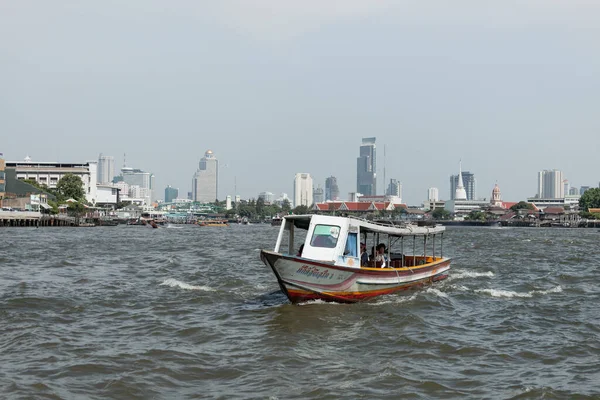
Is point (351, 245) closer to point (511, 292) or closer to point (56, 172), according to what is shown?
point (511, 292)

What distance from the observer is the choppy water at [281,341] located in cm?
1279

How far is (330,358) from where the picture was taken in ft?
49.3

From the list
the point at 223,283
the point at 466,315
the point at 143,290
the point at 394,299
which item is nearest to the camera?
the point at 466,315

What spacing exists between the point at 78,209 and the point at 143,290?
10926cm

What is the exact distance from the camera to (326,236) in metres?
21.8

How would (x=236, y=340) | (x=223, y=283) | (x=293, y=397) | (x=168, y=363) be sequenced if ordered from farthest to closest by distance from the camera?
(x=223, y=283) → (x=236, y=340) → (x=168, y=363) → (x=293, y=397)

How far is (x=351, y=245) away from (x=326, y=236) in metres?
0.92

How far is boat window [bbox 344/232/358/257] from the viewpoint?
21.9 meters

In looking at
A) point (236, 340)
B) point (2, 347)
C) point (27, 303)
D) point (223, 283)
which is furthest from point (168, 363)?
point (223, 283)

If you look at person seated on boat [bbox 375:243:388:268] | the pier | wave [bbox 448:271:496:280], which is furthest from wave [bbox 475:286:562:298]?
the pier

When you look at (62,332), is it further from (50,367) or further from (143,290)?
(143,290)

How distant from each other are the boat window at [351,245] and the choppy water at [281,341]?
1761mm

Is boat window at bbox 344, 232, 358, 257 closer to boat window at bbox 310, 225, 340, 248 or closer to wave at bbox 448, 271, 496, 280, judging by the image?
boat window at bbox 310, 225, 340, 248

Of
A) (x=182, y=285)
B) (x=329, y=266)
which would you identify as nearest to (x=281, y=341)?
(x=329, y=266)
